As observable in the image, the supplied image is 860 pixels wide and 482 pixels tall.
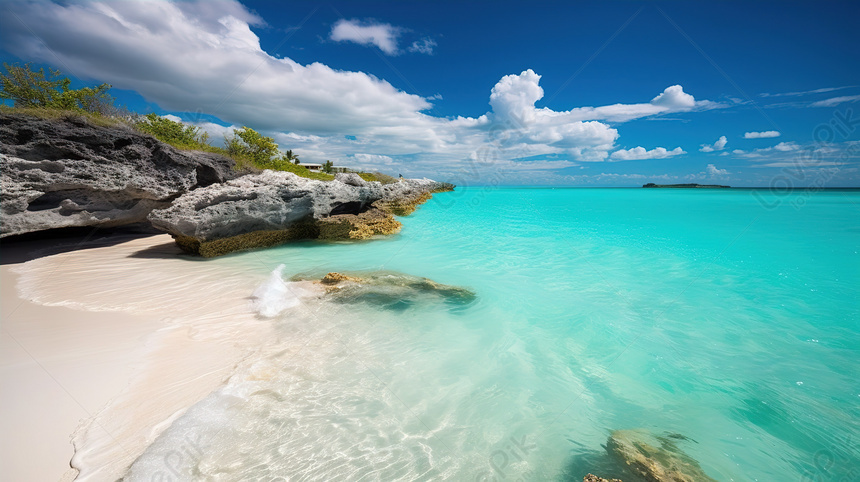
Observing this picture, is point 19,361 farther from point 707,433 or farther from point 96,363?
point 707,433

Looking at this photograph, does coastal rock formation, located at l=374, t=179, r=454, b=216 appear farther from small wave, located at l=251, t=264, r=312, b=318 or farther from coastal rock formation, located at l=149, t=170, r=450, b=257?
small wave, located at l=251, t=264, r=312, b=318

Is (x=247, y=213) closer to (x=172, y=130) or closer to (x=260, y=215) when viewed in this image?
(x=260, y=215)

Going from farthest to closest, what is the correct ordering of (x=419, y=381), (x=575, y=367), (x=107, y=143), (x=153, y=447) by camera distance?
(x=107, y=143) < (x=575, y=367) < (x=419, y=381) < (x=153, y=447)

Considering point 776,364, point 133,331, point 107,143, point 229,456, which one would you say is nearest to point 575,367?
point 776,364

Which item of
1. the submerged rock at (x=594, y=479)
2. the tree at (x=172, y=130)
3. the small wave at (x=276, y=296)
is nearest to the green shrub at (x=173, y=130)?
the tree at (x=172, y=130)

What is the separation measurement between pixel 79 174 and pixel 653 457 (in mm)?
13890

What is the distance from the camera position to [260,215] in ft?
35.6

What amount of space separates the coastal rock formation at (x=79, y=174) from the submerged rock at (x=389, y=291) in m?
6.80

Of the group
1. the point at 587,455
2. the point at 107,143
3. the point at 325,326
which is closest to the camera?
the point at 587,455

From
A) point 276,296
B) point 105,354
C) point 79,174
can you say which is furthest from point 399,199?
point 105,354

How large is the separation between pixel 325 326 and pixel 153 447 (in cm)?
272

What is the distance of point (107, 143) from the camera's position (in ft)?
30.4

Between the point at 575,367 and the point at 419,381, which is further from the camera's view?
the point at 575,367

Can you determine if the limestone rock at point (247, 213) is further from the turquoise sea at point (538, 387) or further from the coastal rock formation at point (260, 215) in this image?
the turquoise sea at point (538, 387)
